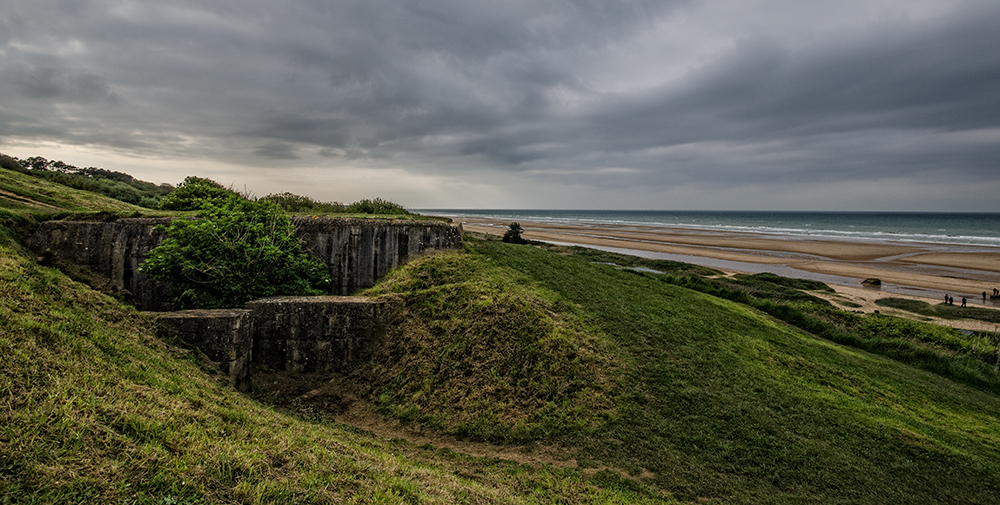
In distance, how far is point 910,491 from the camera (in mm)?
4816

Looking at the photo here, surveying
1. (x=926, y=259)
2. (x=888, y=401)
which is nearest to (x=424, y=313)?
(x=888, y=401)

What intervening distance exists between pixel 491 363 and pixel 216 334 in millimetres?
4265

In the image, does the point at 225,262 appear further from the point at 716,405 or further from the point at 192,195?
the point at 716,405

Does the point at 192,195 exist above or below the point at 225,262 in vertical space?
above

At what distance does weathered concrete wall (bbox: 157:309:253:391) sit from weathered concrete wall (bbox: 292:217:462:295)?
3.10 meters

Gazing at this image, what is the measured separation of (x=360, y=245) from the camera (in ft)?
31.3

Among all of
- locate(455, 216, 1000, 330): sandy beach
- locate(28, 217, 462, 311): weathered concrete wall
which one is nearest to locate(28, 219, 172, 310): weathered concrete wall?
locate(28, 217, 462, 311): weathered concrete wall

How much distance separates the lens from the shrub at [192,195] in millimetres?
11884

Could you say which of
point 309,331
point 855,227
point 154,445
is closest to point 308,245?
point 309,331

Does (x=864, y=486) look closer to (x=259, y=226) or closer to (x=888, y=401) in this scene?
(x=888, y=401)

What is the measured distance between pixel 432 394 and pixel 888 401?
317 inches

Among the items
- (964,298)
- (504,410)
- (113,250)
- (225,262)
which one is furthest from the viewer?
(964,298)

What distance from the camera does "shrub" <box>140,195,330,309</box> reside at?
25.0ft

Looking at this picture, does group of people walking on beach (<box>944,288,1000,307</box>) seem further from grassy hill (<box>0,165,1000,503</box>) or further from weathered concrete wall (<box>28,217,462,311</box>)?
weathered concrete wall (<box>28,217,462,311</box>)
